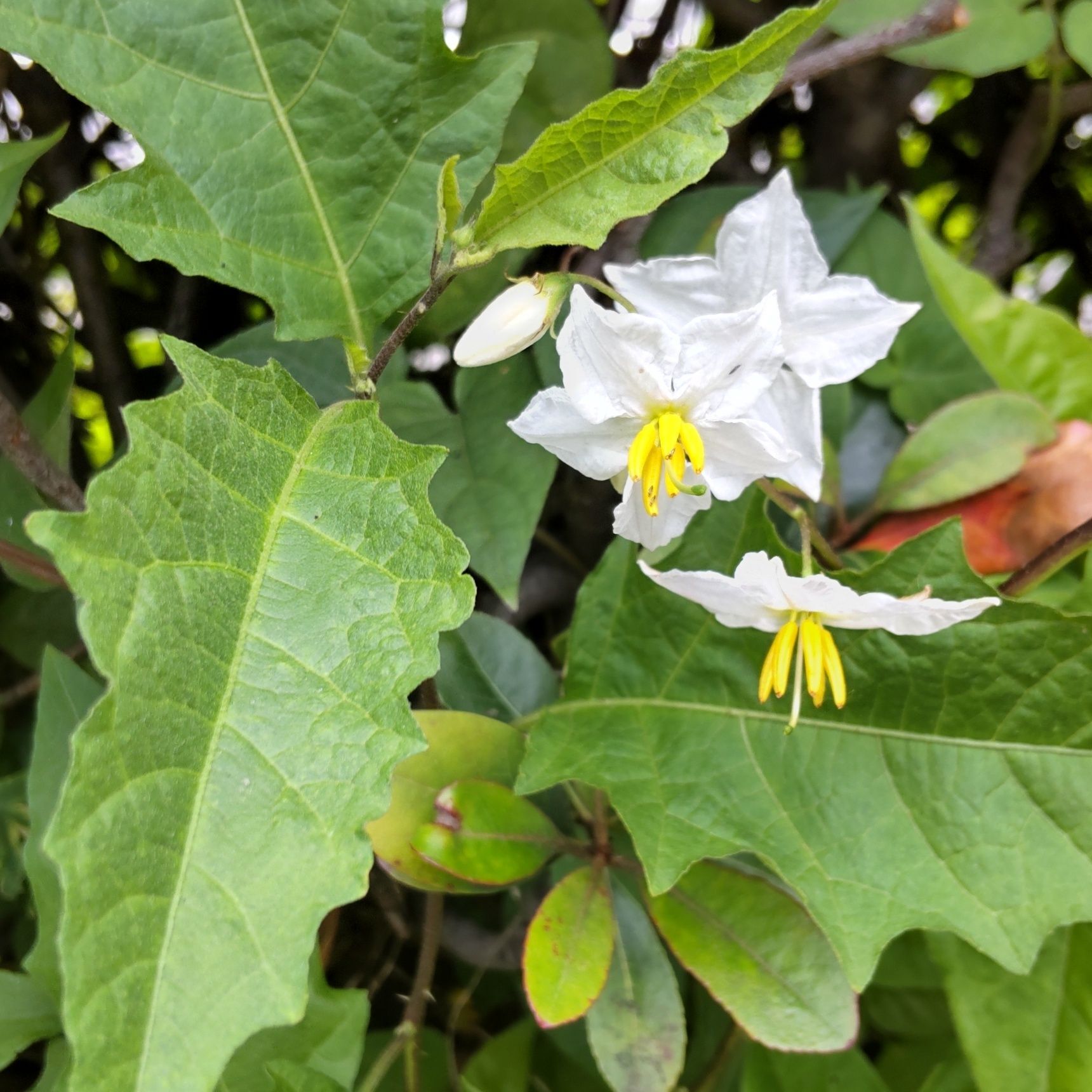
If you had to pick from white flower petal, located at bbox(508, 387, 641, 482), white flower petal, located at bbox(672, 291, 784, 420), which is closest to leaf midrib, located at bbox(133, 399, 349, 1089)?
white flower petal, located at bbox(508, 387, 641, 482)

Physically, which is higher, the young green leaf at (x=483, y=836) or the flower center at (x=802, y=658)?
the flower center at (x=802, y=658)

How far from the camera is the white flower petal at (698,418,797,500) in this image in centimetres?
59

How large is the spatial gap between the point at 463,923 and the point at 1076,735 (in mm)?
615

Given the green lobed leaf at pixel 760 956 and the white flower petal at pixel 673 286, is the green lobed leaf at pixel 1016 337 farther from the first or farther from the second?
the green lobed leaf at pixel 760 956

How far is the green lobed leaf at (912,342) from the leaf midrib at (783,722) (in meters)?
0.41

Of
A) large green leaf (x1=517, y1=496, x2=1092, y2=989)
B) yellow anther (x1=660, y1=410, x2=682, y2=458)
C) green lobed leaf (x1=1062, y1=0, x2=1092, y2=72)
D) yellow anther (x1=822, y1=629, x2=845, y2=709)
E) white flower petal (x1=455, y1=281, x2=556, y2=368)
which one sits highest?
white flower petal (x1=455, y1=281, x2=556, y2=368)

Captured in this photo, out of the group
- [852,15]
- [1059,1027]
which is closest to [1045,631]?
[1059,1027]

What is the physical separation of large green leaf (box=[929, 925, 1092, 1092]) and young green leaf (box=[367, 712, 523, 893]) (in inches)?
15.8

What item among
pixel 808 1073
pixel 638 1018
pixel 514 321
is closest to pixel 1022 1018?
pixel 808 1073

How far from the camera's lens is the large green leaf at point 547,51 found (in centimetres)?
86

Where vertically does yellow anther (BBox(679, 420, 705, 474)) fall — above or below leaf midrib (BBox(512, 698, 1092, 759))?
above

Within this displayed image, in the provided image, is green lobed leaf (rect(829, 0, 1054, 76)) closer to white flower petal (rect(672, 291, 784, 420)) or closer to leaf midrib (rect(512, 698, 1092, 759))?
white flower petal (rect(672, 291, 784, 420))

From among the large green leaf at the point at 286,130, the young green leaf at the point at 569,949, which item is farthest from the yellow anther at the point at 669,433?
the young green leaf at the point at 569,949

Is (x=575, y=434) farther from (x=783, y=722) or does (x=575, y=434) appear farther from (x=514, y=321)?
(x=783, y=722)
